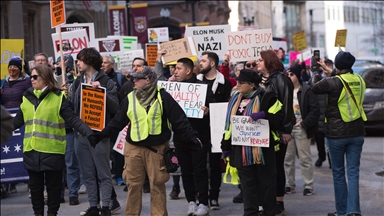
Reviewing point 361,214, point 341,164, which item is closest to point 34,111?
point 341,164

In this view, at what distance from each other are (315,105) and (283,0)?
337ft

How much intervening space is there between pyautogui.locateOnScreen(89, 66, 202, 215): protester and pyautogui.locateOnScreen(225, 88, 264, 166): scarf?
2.34 feet

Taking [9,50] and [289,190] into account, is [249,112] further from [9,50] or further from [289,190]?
[9,50]

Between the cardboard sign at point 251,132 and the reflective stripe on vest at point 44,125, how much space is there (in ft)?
6.43

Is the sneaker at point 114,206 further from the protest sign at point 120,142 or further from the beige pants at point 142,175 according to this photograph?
the beige pants at point 142,175

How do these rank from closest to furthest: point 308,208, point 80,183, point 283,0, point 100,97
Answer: point 100,97 → point 308,208 → point 80,183 → point 283,0

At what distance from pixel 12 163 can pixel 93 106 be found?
2.90 metres

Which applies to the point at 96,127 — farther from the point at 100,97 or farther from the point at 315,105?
the point at 315,105

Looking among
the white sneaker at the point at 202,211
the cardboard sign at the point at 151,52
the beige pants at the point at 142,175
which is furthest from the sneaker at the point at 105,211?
the cardboard sign at the point at 151,52

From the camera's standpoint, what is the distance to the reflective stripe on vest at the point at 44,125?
29.8 feet

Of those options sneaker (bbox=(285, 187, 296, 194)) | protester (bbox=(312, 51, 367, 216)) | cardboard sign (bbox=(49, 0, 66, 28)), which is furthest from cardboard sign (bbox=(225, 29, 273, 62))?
protester (bbox=(312, 51, 367, 216))

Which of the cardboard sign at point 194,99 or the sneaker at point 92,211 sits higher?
the cardboard sign at point 194,99

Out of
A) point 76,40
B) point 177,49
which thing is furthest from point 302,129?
point 76,40

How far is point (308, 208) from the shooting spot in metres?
10.8
